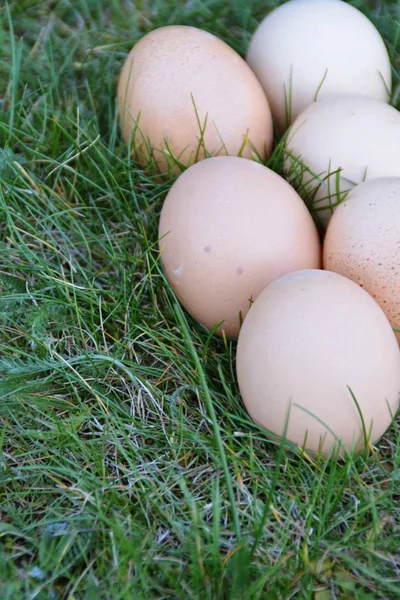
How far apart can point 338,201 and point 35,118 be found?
2.85 feet

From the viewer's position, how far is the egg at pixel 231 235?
4.62 ft

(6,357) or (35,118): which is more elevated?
(35,118)

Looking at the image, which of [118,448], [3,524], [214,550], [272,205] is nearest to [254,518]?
A: [214,550]

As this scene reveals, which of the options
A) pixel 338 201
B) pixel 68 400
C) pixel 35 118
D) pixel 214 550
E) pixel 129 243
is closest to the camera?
pixel 214 550

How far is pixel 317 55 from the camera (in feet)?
5.65

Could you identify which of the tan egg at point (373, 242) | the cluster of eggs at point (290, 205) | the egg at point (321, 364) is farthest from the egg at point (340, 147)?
the egg at point (321, 364)

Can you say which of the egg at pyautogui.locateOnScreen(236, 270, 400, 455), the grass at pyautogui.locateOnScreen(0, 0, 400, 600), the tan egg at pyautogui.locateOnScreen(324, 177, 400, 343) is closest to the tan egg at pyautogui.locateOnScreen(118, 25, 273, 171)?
the grass at pyautogui.locateOnScreen(0, 0, 400, 600)

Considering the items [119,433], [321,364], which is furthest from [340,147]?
[119,433]

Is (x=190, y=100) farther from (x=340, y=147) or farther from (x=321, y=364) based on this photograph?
(x=321, y=364)

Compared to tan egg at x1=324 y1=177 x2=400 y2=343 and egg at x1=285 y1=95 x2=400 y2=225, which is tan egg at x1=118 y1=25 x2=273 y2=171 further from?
tan egg at x1=324 y1=177 x2=400 y2=343

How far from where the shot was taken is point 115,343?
1.54m

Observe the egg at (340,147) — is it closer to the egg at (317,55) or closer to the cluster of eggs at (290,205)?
the cluster of eggs at (290,205)

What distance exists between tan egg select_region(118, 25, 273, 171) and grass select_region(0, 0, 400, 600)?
130 mm

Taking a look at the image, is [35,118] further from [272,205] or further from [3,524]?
[3,524]
